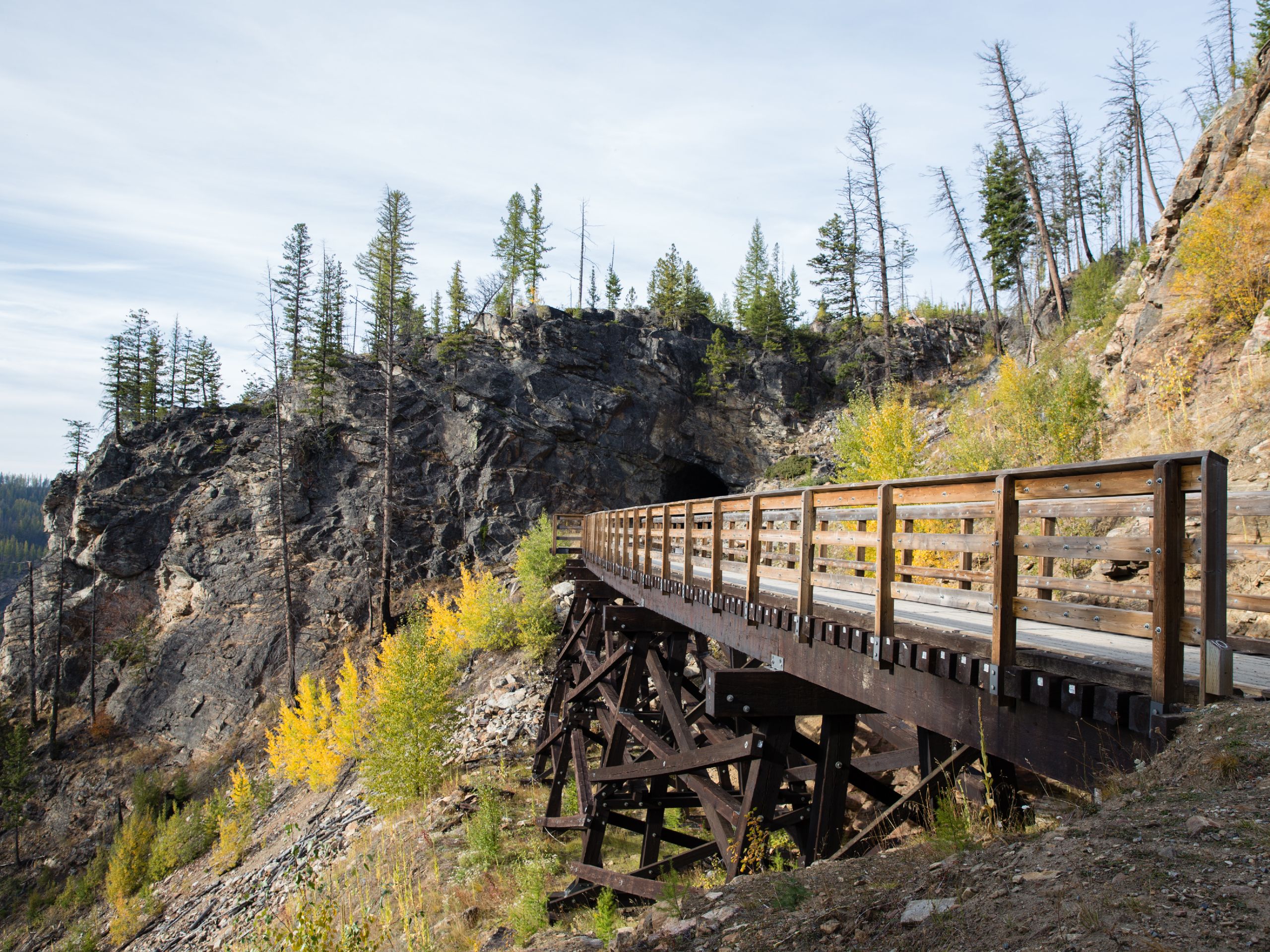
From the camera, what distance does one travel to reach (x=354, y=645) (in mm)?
30344

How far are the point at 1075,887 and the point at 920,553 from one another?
12.7 m

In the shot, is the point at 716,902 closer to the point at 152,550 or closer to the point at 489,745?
the point at 489,745

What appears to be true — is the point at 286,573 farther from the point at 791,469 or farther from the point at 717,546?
the point at 717,546

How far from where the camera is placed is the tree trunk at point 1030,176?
27.6m

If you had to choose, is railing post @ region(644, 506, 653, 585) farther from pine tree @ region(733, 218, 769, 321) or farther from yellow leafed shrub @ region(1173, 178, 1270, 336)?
pine tree @ region(733, 218, 769, 321)

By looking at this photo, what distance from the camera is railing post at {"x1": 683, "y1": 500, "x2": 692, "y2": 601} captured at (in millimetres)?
7844

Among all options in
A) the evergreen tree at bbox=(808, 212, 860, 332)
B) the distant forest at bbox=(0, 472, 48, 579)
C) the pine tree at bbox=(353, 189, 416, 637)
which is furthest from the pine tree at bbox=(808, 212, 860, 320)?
the distant forest at bbox=(0, 472, 48, 579)

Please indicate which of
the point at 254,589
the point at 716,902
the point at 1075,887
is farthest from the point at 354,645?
the point at 1075,887

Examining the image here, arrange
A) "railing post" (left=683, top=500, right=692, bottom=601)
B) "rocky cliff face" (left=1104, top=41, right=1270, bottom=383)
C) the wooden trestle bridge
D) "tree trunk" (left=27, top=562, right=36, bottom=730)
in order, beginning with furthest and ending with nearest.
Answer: "tree trunk" (left=27, top=562, right=36, bottom=730)
"rocky cliff face" (left=1104, top=41, right=1270, bottom=383)
"railing post" (left=683, top=500, right=692, bottom=601)
the wooden trestle bridge

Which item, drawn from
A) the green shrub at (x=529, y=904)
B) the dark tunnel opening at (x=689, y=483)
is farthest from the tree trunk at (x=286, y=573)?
the green shrub at (x=529, y=904)

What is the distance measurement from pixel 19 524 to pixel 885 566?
203555mm

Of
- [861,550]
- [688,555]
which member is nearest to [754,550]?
[688,555]

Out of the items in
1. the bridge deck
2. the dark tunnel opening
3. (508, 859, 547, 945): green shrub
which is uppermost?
the dark tunnel opening

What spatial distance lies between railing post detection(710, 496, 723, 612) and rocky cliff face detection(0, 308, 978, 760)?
2801 centimetres
